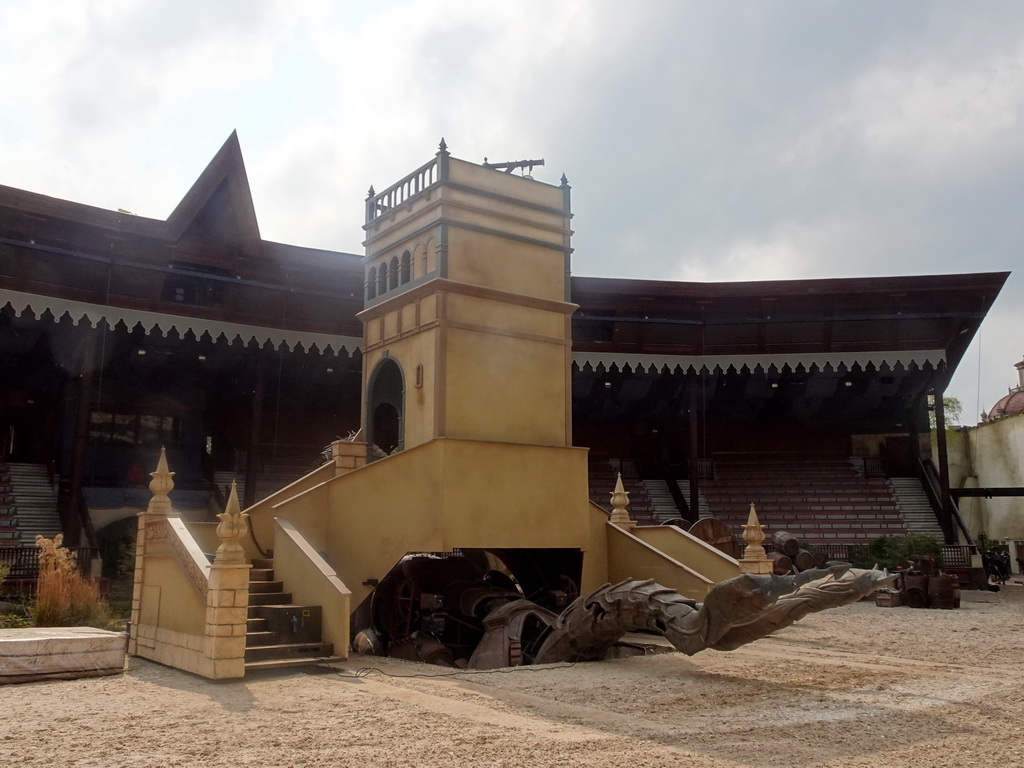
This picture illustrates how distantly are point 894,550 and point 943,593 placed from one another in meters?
5.78

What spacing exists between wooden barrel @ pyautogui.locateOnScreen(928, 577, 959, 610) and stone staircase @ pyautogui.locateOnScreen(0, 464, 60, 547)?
17820 mm

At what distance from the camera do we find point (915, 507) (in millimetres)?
26625

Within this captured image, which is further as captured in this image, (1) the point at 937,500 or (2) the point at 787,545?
(1) the point at 937,500

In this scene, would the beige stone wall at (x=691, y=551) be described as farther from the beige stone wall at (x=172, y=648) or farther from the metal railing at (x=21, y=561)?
the metal railing at (x=21, y=561)

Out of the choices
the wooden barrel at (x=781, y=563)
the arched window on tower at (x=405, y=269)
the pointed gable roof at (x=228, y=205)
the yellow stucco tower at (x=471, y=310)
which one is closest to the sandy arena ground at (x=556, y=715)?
the yellow stucco tower at (x=471, y=310)

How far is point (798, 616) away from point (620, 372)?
1894 centimetres

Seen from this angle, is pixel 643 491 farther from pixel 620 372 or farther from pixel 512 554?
pixel 512 554

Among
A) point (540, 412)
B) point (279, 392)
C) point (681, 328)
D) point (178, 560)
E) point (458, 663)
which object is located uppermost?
point (681, 328)

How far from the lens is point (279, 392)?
2516 centimetres

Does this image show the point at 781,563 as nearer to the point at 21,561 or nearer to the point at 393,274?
the point at 393,274

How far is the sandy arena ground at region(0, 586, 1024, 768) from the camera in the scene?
5477 millimetres

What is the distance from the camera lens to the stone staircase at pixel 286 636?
952cm

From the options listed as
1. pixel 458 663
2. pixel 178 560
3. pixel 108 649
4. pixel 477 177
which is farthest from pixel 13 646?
pixel 477 177

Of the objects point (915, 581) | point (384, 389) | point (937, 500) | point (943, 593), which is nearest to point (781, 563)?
point (915, 581)
